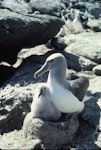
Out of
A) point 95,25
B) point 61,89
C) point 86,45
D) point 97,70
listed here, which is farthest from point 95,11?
point 61,89

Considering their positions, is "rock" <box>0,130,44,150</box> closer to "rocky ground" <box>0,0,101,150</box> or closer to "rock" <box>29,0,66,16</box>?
"rocky ground" <box>0,0,101,150</box>

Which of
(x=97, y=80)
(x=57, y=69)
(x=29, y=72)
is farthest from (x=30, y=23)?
(x=57, y=69)

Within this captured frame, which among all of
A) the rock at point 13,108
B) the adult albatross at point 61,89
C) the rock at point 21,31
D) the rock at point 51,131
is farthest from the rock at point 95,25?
the rock at point 51,131

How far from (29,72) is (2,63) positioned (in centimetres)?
96

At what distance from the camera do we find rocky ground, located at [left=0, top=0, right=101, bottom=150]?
23.5ft

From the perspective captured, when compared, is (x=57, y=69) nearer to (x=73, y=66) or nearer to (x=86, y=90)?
(x=86, y=90)

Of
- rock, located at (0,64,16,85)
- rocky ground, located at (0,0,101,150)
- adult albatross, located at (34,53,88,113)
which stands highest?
adult albatross, located at (34,53,88,113)

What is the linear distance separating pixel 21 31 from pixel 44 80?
1.01m

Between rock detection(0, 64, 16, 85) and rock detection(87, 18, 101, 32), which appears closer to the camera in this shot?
rock detection(0, 64, 16, 85)

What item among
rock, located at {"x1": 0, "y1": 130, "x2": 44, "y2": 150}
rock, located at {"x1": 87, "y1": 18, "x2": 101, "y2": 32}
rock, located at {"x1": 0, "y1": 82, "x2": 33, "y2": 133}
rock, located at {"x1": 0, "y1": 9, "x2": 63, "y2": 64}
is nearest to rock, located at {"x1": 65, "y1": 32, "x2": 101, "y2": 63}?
rock, located at {"x1": 0, "y1": 9, "x2": 63, "y2": 64}

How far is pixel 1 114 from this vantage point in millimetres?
7578

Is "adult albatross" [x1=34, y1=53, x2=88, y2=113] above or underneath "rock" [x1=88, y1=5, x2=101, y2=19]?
above

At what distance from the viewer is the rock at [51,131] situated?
6918mm

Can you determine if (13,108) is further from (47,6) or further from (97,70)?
(47,6)
